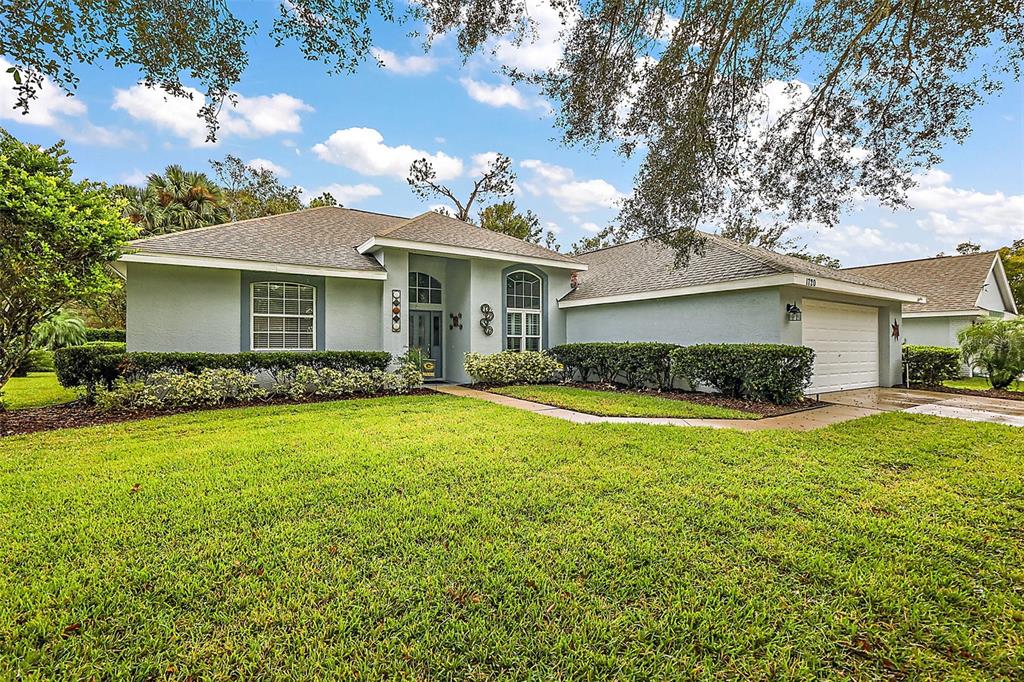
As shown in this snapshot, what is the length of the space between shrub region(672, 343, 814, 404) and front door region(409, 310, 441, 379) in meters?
6.88

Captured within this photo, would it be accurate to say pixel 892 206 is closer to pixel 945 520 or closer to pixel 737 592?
pixel 945 520

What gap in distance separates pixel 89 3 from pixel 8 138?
5.84 meters

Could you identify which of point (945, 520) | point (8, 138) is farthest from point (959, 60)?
point (8, 138)

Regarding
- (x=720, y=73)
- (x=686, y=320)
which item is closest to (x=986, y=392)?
(x=686, y=320)

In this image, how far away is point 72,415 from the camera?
8.01m

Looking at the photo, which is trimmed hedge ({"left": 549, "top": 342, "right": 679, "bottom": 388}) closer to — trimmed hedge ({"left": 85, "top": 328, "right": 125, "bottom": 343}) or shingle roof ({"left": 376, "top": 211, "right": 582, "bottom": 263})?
shingle roof ({"left": 376, "top": 211, "right": 582, "bottom": 263})

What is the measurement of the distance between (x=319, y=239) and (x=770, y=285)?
10.9m

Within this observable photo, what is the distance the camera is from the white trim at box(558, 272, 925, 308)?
9641 mm

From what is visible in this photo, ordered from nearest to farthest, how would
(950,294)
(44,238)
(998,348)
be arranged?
1. (44,238)
2. (998,348)
3. (950,294)

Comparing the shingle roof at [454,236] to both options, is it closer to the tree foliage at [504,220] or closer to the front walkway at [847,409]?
the front walkway at [847,409]

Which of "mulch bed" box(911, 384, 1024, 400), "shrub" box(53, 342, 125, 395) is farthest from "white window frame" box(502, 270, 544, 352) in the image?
"mulch bed" box(911, 384, 1024, 400)

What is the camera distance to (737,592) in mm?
2686

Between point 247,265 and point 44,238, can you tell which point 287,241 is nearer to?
point 247,265

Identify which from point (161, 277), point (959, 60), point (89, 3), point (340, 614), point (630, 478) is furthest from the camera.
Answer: point (161, 277)
